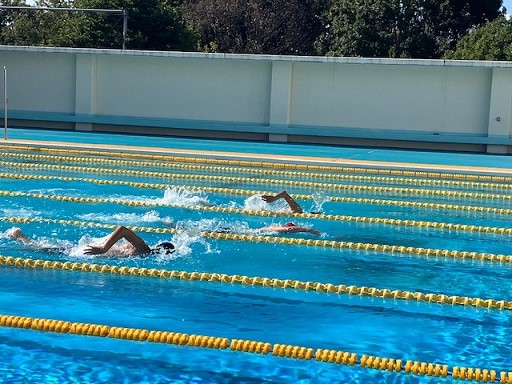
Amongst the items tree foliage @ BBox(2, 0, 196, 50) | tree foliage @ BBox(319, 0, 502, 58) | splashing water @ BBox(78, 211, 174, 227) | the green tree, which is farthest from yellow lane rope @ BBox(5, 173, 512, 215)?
tree foliage @ BBox(319, 0, 502, 58)

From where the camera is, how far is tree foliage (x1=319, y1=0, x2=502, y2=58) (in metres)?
32.2

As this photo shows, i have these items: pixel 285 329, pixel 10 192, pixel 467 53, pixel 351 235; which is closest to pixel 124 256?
pixel 285 329

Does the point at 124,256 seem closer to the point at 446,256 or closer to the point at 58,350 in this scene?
the point at 58,350

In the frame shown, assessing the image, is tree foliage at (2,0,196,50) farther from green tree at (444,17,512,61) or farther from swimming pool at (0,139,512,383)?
swimming pool at (0,139,512,383)

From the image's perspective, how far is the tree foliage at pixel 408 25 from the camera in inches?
1268

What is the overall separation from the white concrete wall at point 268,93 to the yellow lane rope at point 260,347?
15.3 meters

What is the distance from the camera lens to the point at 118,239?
7.00 m

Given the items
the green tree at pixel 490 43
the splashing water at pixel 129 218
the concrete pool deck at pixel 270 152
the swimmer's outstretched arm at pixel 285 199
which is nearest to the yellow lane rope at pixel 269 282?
the splashing water at pixel 129 218

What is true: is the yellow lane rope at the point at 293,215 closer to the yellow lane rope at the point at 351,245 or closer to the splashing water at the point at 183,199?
the splashing water at the point at 183,199

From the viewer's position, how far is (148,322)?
5.62 meters

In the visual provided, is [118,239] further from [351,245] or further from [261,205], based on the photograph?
[261,205]

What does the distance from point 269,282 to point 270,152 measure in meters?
11.0

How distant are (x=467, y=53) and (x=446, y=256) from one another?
851 inches

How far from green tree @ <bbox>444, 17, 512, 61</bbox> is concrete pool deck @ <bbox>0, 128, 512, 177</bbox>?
9375 mm
